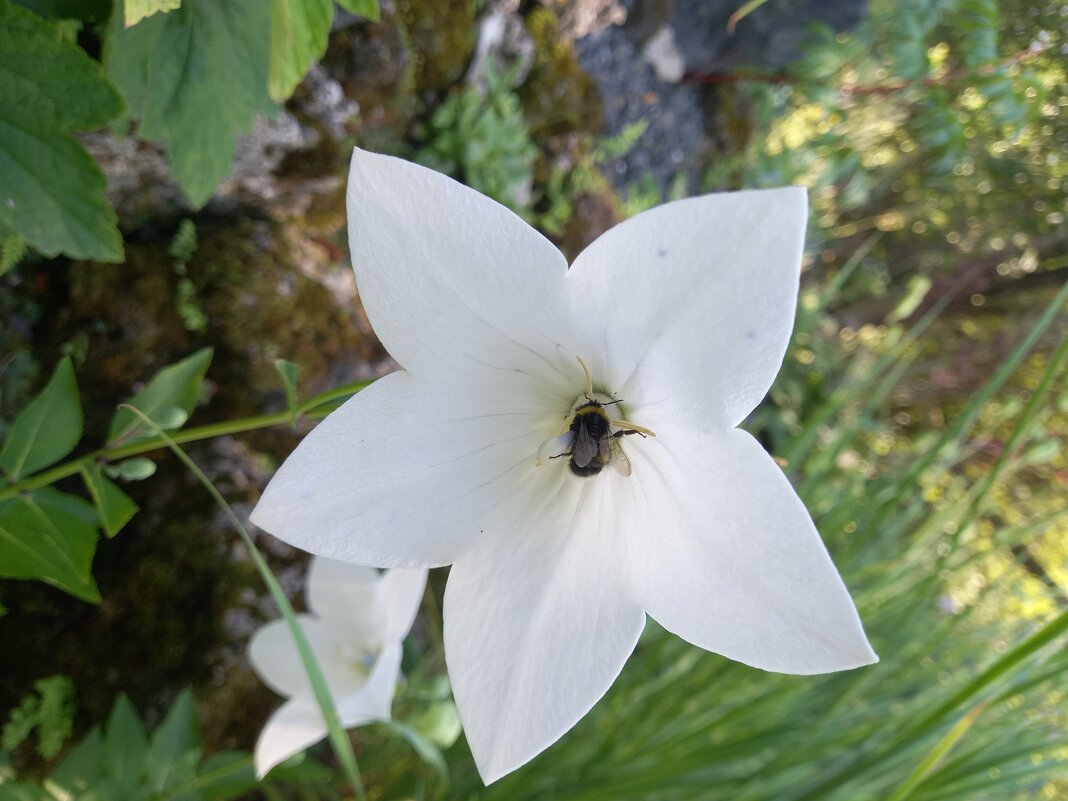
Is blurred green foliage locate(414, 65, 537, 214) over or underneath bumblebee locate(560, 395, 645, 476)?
underneath

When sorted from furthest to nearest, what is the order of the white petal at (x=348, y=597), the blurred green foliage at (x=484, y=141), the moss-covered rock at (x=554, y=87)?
1. the moss-covered rock at (x=554, y=87)
2. the blurred green foliage at (x=484, y=141)
3. the white petal at (x=348, y=597)

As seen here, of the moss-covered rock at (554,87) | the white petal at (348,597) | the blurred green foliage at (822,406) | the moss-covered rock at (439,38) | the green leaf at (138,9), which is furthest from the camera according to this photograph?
the moss-covered rock at (554,87)

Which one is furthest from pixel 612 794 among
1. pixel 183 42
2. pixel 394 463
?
pixel 183 42

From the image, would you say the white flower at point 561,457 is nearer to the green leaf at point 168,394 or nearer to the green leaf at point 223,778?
the green leaf at point 168,394

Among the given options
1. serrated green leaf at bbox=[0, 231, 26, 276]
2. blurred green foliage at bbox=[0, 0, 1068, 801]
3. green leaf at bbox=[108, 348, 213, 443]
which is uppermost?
serrated green leaf at bbox=[0, 231, 26, 276]

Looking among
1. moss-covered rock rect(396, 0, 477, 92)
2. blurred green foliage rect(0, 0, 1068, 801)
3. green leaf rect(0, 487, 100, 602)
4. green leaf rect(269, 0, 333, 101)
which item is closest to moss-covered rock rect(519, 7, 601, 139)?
blurred green foliage rect(0, 0, 1068, 801)

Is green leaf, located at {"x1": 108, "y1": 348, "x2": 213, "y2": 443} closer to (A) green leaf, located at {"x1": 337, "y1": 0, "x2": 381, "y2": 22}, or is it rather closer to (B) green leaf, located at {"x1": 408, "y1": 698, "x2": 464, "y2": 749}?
(A) green leaf, located at {"x1": 337, "y1": 0, "x2": 381, "y2": 22}

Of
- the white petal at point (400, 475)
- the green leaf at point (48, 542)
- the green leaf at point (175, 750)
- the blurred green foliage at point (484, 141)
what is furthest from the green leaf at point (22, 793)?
the blurred green foliage at point (484, 141)

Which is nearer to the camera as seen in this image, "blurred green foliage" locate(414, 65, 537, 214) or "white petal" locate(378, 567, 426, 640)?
"white petal" locate(378, 567, 426, 640)
